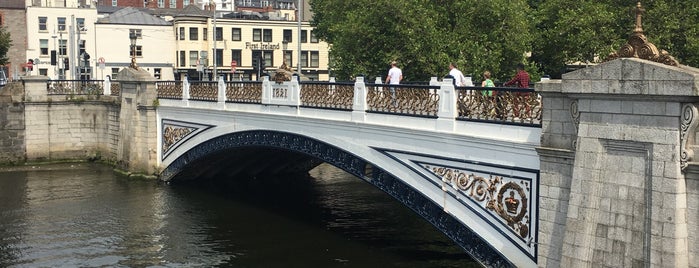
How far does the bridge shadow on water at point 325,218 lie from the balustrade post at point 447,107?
4265 mm

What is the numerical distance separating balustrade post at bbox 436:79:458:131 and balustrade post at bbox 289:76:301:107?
6.37m

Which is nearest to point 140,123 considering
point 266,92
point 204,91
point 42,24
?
point 204,91

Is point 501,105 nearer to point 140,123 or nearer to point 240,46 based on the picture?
point 140,123

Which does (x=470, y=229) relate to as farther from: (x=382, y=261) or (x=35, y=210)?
(x=35, y=210)

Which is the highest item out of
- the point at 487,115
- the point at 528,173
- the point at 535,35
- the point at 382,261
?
the point at 535,35

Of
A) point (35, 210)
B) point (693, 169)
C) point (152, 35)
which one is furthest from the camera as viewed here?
point (152, 35)

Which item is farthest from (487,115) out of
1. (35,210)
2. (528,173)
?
(35,210)

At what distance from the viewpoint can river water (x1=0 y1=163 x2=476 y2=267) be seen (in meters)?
19.8

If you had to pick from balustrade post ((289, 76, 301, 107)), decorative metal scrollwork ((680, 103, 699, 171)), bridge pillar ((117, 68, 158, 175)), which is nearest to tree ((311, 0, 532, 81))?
bridge pillar ((117, 68, 158, 175))

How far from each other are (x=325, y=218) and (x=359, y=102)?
710cm

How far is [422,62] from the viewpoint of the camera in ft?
111

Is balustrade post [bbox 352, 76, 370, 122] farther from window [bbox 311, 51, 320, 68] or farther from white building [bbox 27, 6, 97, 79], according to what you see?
window [bbox 311, 51, 320, 68]

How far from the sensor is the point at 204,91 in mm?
27844

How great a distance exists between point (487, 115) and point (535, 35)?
21.3 meters
